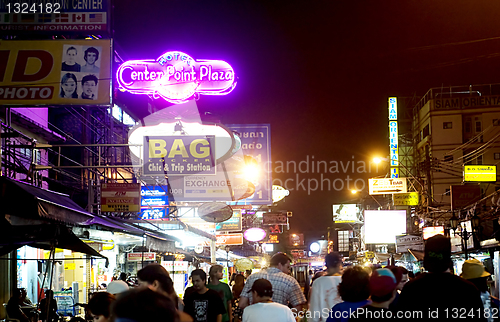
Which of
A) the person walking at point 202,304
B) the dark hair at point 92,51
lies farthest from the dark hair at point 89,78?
the person walking at point 202,304

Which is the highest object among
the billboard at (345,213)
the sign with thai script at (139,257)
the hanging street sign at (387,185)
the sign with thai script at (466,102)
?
the sign with thai script at (466,102)

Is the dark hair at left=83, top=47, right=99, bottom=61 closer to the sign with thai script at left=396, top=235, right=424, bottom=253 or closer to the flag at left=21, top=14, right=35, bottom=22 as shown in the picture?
the flag at left=21, top=14, right=35, bottom=22

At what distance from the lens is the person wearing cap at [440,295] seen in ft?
14.5

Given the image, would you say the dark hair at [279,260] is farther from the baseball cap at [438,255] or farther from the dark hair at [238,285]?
the dark hair at [238,285]

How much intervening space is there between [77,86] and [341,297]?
7.88 metres

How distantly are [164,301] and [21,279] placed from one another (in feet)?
63.1

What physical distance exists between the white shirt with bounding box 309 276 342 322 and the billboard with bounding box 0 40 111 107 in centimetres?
638

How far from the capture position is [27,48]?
36.9 ft

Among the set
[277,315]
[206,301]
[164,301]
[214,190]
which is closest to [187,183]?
[214,190]

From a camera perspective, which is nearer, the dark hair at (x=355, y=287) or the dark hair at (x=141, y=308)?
the dark hair at (x=141, y=308)

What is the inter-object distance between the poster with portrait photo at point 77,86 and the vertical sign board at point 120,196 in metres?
5.88

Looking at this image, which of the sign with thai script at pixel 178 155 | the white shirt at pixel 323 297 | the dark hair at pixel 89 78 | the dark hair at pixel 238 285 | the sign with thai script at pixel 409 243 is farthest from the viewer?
the sign with thai script at pixel 409 243

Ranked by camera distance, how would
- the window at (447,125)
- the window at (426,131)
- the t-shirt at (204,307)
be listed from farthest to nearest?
the window at (426,131) → the window at (447,125) → the t-shirt at (204,307)

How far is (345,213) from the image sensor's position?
6144 cm
